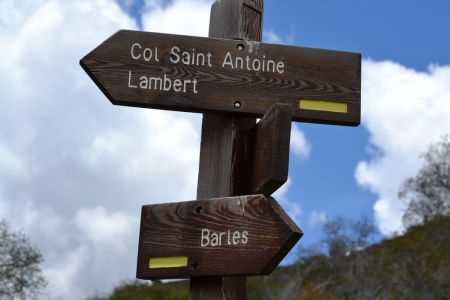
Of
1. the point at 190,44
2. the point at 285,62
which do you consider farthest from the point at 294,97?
the point at 190,44

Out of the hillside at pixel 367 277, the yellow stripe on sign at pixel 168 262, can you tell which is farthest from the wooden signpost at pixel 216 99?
the hillside at pixel 367 277

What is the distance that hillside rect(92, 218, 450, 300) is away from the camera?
35.3m

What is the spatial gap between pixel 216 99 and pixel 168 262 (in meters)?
0.73

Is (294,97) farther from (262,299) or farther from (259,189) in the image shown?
(262,299)

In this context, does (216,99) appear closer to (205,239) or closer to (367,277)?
(205,239)

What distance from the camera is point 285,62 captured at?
131 inches

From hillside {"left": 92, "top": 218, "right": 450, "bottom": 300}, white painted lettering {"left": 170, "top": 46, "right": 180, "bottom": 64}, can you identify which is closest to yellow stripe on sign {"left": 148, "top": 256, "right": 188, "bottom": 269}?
white painted lettering {"left": 170, "top": 46, "right": 180, "bottom": 64}

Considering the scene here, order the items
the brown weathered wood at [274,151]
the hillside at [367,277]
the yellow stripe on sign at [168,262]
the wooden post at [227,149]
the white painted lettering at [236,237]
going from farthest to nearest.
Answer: the hillside at [367,277], the wooden post at [227,149], the yellow stripe on sign at [168,262], the white painted lettering at [236,237], the brown weathered wood at [274,151]

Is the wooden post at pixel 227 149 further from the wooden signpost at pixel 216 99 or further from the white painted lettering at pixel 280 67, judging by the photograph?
the white painted lettering at pixel 280 67

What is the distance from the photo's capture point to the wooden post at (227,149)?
313cm

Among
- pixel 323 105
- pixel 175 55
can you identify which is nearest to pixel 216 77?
pixel 175 55

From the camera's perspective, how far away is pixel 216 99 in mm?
3268

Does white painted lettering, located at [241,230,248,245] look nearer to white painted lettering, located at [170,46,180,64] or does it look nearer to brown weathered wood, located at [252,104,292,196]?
brown weathered wood, located at [252,104,292,196]

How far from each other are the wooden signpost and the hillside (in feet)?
106
